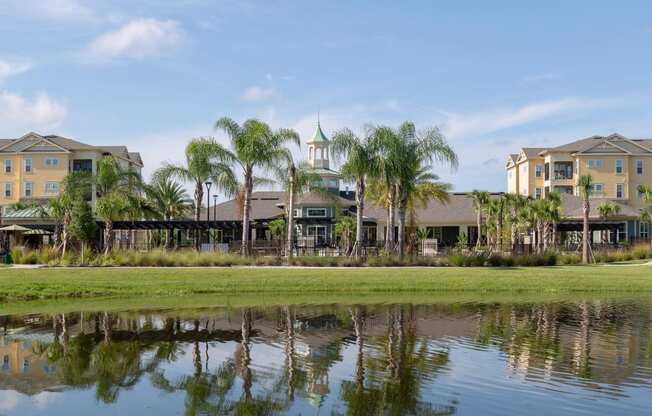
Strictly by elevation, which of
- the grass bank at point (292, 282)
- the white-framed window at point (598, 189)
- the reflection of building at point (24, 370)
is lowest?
the reflection of building at point (24, 370)

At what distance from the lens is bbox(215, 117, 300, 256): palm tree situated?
4391cm

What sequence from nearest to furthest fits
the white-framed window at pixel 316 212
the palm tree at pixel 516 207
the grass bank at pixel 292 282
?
the grass bank at pixel 292 282 → the palm tree at pixel 516 207 → the white-framed window at pixel 316 212

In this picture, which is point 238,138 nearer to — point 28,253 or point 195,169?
point 195,169

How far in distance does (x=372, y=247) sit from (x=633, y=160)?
40343 mm

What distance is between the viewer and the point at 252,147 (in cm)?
4369

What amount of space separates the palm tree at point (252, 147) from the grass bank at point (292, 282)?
389 inches

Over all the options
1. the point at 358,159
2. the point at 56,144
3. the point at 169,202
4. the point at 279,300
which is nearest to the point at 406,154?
the point at 358,159

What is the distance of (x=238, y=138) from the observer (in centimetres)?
4459

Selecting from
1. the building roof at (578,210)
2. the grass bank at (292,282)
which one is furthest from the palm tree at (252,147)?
the building roof at (578,210)

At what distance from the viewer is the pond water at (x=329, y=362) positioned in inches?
494

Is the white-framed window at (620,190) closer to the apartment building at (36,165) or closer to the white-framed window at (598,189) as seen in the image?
the white-framed window at (598,189)

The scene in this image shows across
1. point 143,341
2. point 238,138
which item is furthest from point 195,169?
point 143,341

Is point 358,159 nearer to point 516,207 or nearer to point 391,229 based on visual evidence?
point 391,229

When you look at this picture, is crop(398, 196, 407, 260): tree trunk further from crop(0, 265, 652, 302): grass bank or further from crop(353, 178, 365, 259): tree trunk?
crop(0, 265, 652, 302): grass bank
